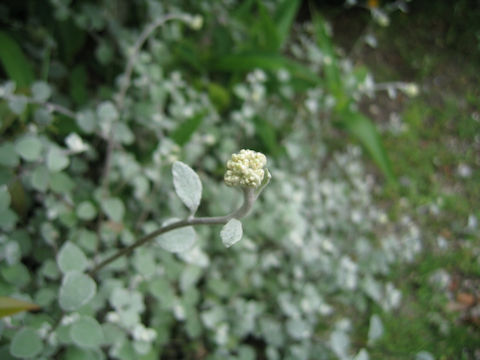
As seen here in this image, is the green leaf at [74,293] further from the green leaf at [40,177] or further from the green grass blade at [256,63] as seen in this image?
the green grass blade at [256,63]

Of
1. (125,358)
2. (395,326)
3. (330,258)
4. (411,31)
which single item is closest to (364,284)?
(330,258)

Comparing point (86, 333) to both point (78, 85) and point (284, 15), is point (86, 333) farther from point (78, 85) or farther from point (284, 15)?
point (284, 15)

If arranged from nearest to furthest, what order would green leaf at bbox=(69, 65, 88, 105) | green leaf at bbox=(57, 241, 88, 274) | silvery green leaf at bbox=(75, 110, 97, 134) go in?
green leaf at bbox=(57, 241, 88, 274)
silvery green leaf at bbox=(75, 110, 97, 134)
green leaf at bbox=(69, 65, 88, 105)

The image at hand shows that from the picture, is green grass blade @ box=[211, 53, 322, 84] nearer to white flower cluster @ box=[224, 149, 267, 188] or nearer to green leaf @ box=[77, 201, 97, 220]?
green leaf @ box=[77, 201, 97, 220]

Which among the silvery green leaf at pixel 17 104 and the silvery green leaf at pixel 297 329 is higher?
the silvery green leaf at pixel 17 104

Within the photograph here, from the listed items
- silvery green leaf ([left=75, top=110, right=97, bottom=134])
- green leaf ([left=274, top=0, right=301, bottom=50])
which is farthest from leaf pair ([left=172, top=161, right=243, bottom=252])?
green leaf ([left=274, top=0, right=301, bottom=50])

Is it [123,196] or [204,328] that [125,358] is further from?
[123,196]

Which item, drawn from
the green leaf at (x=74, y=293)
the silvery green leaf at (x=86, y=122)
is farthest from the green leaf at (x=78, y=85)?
the green leaf at (x=74, y=293)
